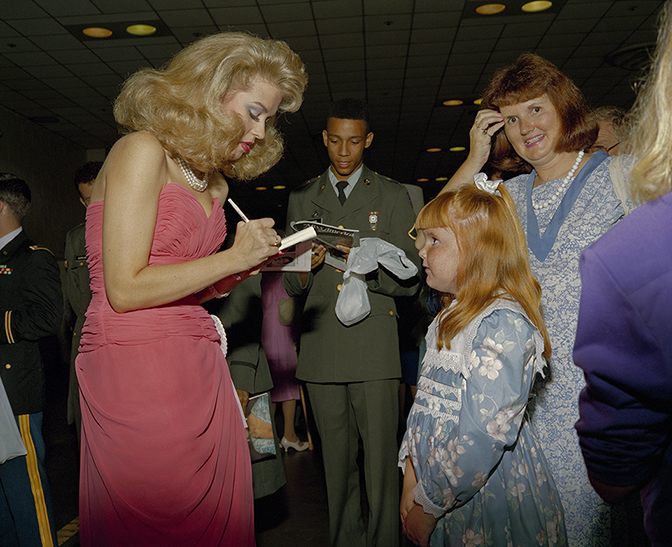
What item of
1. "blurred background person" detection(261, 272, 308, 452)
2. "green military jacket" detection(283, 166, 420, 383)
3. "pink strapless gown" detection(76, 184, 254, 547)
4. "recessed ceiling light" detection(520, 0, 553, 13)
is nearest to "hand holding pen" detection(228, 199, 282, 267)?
"pink strapless gown" detection(76, 184, 254, 547)

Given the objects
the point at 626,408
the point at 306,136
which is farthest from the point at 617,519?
the point at 306,136

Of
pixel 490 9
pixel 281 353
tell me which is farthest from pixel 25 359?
pixel 490 9

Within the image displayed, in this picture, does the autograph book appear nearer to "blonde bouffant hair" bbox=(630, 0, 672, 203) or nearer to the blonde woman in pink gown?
the blonde woman in pink gown

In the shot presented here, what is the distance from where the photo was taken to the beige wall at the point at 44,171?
8.62 metres

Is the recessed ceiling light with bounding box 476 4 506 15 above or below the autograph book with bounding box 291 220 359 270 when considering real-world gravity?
above

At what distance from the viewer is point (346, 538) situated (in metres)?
2.40

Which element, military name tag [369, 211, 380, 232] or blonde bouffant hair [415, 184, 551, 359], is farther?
military name tag [369, 211, 380, 232]

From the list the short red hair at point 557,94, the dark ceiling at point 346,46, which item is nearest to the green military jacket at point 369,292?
the short red hair at point 557,94

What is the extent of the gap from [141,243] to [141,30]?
591 cm

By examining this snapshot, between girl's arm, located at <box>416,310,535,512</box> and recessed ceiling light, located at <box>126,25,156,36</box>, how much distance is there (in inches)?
243

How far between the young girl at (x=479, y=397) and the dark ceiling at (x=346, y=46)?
331 centimetres

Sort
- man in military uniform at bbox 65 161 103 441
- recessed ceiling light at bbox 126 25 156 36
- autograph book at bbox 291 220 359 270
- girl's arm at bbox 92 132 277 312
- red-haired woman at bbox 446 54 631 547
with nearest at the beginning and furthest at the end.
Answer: girl's arm at bbox 92 132 277 312 < red-haired woman at bbox 446 54 631 547 < autograph book at bbox 291 220 359 270 < man in military uniform at bbox 65 161 103 441 < recessed ceiling light at bbox 126 25 156 36

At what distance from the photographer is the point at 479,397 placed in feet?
4.47

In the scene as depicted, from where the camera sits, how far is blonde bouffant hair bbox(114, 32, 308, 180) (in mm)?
1468
